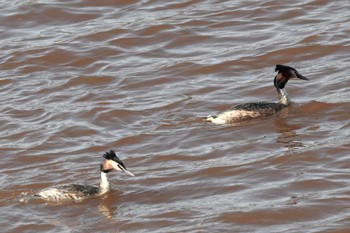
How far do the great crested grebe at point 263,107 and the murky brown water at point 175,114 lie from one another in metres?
0.12

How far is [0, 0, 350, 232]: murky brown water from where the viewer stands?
11.3 metres

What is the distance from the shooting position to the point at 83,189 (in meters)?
11.9

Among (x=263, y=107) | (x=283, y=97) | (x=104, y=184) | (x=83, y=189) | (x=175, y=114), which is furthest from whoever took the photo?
(x=283, y=97)

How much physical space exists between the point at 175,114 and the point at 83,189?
2.98 m

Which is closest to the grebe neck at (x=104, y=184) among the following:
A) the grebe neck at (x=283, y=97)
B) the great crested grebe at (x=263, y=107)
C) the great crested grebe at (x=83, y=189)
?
the great crested grebe at (x=83, y=189)

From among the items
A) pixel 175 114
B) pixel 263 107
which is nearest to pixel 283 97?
pixel 263 107

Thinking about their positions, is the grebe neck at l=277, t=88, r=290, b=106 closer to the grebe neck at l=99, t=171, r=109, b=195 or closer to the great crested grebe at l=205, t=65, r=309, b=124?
the great crested grebe at l=205, t=65, r=309, b=124

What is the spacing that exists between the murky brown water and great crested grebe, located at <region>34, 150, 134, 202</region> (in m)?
0.11

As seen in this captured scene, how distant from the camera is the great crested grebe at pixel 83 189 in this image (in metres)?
11.7

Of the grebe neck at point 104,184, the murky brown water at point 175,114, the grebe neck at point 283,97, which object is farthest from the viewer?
the grebe neck at point 283,97

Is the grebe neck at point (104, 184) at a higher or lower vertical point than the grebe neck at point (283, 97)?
higher

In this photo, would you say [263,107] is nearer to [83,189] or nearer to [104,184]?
[104,184]

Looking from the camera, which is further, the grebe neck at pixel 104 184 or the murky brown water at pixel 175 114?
the grebe neck at pixel 104 184

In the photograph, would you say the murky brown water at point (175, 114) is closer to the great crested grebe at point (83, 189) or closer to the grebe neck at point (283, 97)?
the great crested grebe at point (83, 189)
